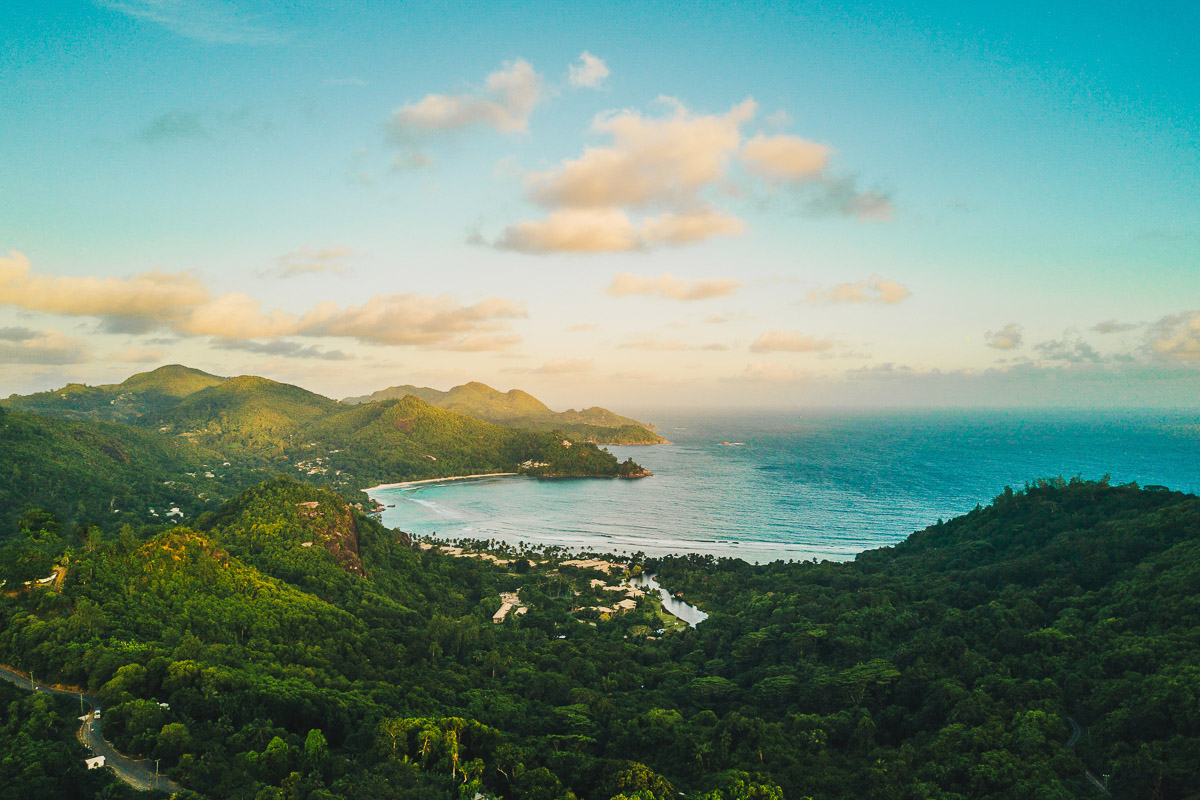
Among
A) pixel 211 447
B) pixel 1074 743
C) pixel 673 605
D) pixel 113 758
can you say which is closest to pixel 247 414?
pixel 211 447

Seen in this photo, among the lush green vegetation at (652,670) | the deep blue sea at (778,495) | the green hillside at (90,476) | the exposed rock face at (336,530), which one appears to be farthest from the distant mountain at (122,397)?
the lush green vegetation at (652,670)

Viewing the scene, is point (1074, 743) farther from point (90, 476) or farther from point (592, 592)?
point (90, 476)

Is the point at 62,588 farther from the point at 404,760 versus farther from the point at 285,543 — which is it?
the point at 404,760

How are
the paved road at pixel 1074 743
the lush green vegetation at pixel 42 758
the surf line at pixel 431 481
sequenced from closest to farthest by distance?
the lush green vegetation at pixel 42 758, the paved road at pixel 1074 743, the surf line at pixel 431 481

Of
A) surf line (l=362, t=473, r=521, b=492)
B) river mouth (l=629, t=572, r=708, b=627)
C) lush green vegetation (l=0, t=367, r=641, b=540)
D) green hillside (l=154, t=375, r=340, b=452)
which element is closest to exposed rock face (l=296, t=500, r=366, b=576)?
lush green vegetation (l=0, t=367, r=641, b=540)

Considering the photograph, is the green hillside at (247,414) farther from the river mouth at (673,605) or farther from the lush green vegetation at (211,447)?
the river mouth at (673,605)

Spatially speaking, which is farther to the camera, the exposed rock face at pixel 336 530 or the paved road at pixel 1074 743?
the exposed rock face at pixel 336 530
